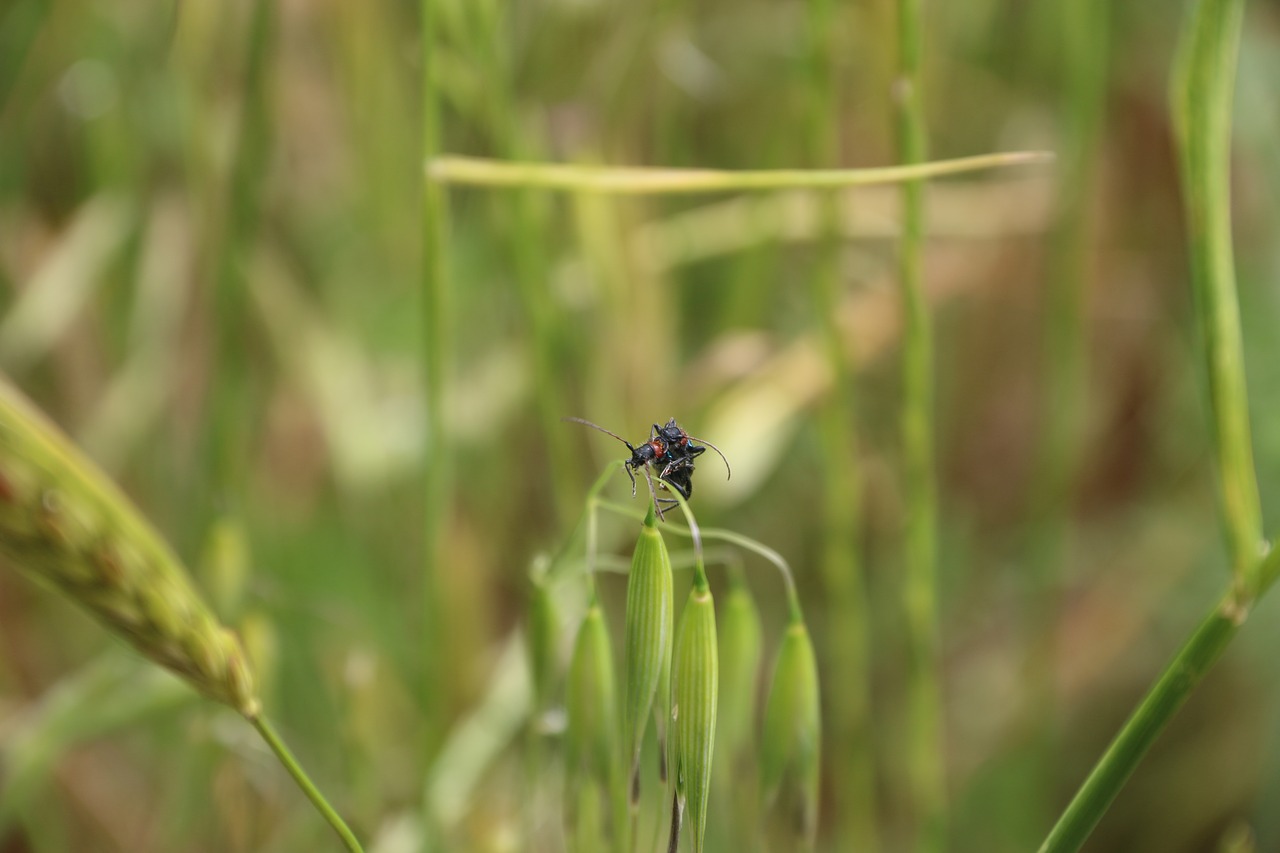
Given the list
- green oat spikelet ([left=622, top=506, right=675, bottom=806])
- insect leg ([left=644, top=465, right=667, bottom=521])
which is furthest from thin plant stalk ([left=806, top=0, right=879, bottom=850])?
green oat spikelet ([left=622, top=506, right=675, bottom=806])

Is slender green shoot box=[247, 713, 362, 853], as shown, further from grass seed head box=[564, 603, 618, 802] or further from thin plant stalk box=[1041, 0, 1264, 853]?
thin plant stalk box=[1041, 0, 1264, 853]

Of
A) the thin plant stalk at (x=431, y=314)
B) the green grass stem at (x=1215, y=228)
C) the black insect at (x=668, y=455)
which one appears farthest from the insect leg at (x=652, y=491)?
the green grass stem at (x=1215, y=228)

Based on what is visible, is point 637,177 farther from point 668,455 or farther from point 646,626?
point 646,626

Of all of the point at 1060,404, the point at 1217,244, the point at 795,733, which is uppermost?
the point at 1217,244

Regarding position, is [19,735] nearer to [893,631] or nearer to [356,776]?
[356,776]

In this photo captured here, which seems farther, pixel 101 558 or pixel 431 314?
pixel 431 314

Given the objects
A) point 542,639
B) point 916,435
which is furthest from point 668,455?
point 916,435
